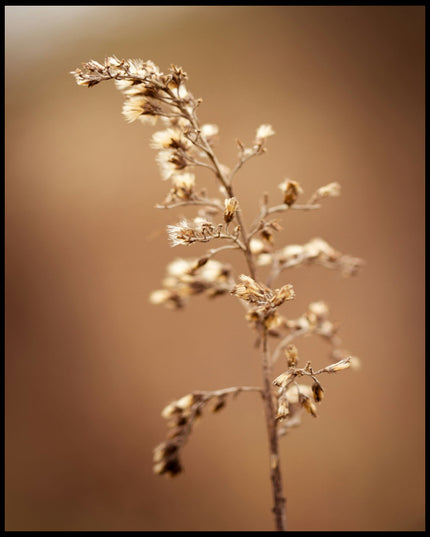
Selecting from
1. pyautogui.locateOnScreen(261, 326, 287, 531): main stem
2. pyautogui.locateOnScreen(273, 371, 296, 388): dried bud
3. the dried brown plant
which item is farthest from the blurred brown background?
pyautogui.locateOnScreen(273, 371, 296, 388): dried bud

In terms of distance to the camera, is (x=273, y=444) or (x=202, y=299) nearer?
(x=273, y=444)

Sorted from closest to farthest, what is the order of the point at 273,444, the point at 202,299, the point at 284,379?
the point at 284,379, the point at 273,444, the point at 202,299

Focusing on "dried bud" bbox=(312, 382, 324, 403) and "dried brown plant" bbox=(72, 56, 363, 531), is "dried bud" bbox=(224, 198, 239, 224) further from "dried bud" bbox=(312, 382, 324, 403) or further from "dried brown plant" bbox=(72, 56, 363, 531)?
"dried bud" bbox=(312, 382, 324, 403)

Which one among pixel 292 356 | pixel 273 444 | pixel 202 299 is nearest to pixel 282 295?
pixel 292 356

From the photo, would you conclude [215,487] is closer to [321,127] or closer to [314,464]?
[314,464]

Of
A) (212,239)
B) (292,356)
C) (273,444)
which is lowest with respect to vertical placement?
(273,444)

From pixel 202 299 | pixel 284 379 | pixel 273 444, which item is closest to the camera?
pixel 284 379

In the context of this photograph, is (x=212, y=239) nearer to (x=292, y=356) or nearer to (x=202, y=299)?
(x=292, y=356)

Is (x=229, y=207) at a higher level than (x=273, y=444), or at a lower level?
higher

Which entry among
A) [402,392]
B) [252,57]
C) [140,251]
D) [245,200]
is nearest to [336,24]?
[252,57]
